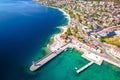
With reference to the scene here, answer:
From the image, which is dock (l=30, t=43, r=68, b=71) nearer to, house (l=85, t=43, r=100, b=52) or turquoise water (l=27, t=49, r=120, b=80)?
turquoise water (l=27, t=49, r=120, b=80)

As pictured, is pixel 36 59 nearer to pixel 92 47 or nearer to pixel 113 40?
pixel 92 47

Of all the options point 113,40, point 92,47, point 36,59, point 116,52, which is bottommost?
point 113,40

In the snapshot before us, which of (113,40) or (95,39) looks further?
(95,39)

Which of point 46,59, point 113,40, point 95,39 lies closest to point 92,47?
point 95,39

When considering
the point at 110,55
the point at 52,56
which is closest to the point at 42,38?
the point at 52,56

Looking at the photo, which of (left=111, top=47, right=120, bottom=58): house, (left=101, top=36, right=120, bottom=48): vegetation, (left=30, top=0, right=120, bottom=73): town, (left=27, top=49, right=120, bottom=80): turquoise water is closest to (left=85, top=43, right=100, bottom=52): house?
(left=30, top=0, right=120, bottom=73): town

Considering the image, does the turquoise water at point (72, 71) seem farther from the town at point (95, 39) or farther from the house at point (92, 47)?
the house at point (92, 47)

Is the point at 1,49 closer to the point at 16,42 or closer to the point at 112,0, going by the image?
the point at 16,42

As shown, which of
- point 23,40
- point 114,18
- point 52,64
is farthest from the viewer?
point 114,18
